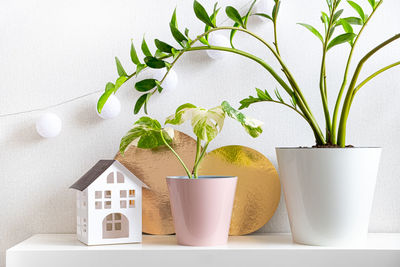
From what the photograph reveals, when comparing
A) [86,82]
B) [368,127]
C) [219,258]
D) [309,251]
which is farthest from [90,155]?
[368,127]

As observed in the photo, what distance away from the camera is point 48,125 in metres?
1.05

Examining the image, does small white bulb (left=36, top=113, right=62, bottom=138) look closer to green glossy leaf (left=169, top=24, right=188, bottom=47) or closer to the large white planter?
green glossy leaf (left=169, top=24, right=188, bottom=47)

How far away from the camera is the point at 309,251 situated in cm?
86

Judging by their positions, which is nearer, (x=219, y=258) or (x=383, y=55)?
(x=219, y=258)

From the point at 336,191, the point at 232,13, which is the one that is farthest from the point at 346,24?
the point at 336,191

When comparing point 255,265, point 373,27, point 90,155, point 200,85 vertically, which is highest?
point 373,27

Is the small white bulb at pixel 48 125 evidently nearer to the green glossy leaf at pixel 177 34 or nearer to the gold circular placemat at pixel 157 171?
the gold circular placemat at pixel 157 171

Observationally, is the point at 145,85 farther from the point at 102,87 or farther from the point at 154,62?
the point at 102,87

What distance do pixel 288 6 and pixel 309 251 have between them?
61cm

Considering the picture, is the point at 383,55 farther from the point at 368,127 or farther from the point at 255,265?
the point at 255,265

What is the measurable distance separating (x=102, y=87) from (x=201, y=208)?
41 cm

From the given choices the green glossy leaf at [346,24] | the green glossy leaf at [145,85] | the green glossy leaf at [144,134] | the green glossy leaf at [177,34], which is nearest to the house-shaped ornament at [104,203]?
the green glossy leaf at [144,134]

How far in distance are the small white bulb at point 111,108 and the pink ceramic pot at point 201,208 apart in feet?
0.82

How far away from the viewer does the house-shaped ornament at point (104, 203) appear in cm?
92
